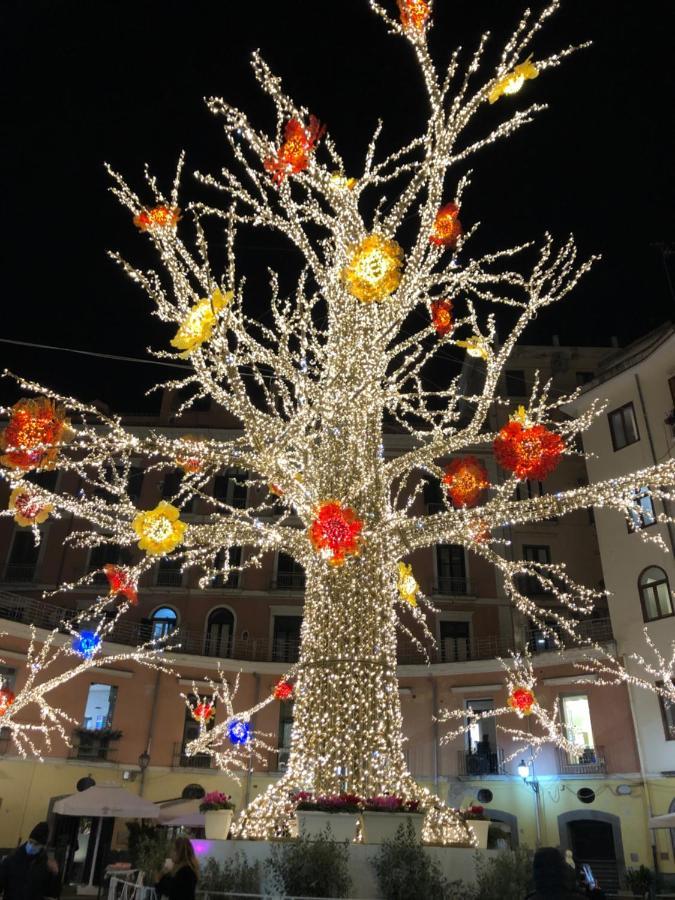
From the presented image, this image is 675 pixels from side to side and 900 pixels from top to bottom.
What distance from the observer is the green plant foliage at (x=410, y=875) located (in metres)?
5.33

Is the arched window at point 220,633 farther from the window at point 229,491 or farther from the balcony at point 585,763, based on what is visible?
the balcony at point 585,763

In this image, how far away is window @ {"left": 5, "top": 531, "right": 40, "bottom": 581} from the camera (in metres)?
24.3

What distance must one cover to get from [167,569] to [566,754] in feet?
46.9

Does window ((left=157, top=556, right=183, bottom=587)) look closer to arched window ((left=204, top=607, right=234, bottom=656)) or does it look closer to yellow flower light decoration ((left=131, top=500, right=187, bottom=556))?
arched window ((left=204, top=607, right=234, bottom=656))

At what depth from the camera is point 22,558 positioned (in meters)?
24.8

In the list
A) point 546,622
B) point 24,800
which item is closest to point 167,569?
point 24,800

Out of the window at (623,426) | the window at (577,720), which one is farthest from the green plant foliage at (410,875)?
the window at (623,426)

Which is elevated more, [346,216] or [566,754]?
[346,216]

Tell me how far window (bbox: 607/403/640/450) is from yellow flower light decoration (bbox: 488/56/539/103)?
608 inches

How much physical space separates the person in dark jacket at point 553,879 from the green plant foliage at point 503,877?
2.91 metres

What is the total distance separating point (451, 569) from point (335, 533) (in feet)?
61.8

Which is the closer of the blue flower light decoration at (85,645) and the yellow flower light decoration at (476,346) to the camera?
the yellow flower light decoration at (476,346)

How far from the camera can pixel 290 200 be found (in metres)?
7.96

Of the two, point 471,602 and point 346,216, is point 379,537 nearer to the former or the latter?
point 346,216
